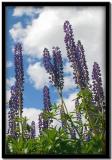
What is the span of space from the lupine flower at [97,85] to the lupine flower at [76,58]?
0.13 ft

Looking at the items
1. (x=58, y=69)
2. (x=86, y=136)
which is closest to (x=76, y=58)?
(x=58, y=69)

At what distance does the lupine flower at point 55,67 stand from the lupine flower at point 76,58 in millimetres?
54

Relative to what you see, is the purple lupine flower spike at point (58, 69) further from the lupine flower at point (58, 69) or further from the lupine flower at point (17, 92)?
the lupine flower at point (17, 92)

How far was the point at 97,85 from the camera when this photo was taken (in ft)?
4.99

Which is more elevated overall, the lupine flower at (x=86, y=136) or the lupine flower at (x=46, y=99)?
the lupine flower at (x=46, y=99)

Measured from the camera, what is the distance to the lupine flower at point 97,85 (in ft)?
4.98

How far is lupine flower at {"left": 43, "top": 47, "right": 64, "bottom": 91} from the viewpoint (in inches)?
60.1

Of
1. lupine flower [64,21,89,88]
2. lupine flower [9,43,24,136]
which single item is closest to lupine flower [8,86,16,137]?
lupine flower [9,43,24,136]

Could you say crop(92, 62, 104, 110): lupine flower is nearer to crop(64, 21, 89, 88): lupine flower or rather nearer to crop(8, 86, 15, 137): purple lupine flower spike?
crop(64, 21, 89, 88): lupine flower

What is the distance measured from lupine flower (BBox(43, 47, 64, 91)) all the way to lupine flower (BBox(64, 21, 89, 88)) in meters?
0.05

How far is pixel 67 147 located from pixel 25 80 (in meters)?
0.38

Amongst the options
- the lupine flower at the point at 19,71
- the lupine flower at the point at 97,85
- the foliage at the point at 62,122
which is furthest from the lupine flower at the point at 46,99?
the lupine flower at the point at 97,85

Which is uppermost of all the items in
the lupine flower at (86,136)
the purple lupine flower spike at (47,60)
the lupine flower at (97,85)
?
the purple lupine flower spike at (47,60)

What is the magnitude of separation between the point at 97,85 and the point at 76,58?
0.17 metres
